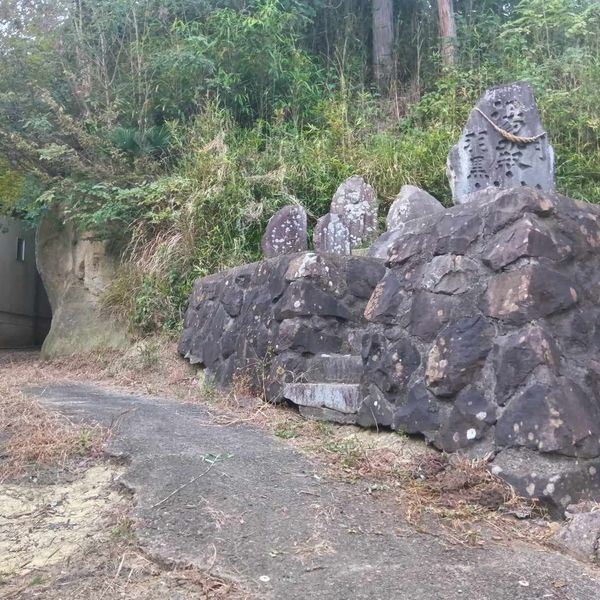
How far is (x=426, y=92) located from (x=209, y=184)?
13.8 feet

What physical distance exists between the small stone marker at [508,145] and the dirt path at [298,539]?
2574 millimetres

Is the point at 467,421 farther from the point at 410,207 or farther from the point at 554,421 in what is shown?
the point at 410,207

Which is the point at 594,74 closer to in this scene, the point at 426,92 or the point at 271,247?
the point at 426,92

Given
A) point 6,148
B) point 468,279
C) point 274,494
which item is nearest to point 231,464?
point 274,494

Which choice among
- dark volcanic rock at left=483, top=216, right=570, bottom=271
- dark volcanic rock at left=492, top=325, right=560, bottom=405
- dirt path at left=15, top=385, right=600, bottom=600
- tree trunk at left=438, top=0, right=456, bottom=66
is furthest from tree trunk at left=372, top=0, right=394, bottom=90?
dirt path at left=15, top=385, right=600, bottom=600

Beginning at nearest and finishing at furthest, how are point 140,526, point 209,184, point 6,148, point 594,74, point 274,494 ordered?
1. point 140,526
2. point 274,494
3. point 209,184
4. point 594,74
5. point 6,148

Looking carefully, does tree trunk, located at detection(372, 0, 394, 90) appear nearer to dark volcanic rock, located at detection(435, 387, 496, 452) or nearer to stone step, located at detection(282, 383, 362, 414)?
stone step, located at detection(282, 383, 362, 414)

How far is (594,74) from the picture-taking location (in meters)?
8.53

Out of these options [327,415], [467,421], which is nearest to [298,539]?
[467,421]

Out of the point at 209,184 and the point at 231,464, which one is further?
the point at 209,184

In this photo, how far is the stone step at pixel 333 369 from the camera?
4.80 meters

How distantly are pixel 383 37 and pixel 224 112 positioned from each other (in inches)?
145

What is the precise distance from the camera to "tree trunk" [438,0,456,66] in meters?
10.5

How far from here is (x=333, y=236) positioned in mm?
5996
